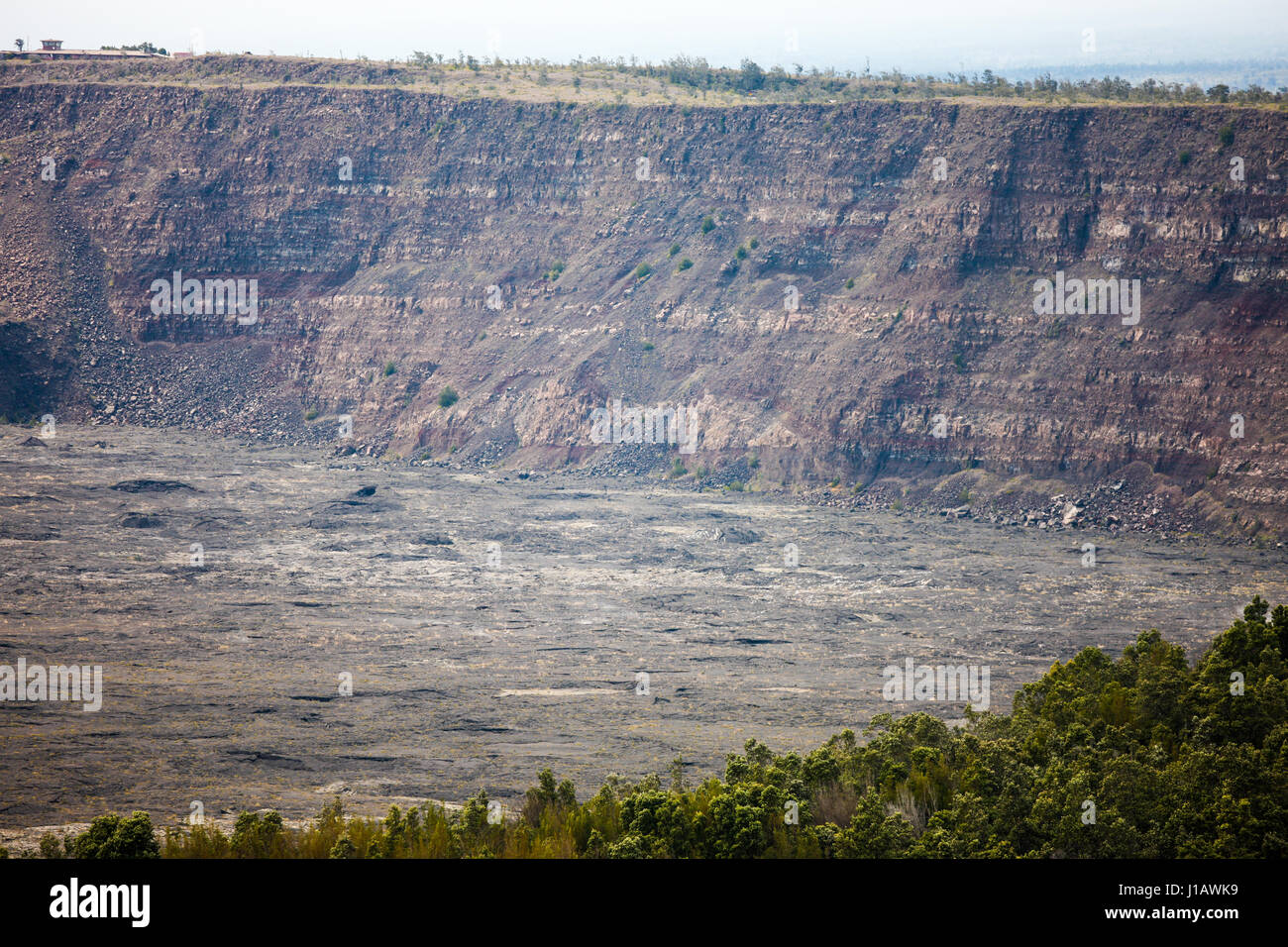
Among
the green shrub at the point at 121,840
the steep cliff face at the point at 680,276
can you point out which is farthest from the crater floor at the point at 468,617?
the green shrub at the point at 121,840

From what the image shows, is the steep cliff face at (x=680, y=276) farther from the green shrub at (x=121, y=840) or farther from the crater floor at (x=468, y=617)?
the green shrub at (x=121, y=840)

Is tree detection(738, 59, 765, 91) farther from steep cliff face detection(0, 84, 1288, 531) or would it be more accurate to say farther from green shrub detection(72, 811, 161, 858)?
green shrub detection(72, 811, 161, 858)

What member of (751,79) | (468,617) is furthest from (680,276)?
(468,617)

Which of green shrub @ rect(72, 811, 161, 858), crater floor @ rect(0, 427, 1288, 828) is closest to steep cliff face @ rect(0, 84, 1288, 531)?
crater floor @ rect(0, 427, 1288, 828)

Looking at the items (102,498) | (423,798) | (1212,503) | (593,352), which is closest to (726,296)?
(593,352)

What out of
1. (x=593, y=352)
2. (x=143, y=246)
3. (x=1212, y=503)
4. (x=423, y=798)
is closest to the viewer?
(x=423, y=798)

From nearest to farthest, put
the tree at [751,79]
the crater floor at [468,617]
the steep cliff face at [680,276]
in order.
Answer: the crater floor at [468,617], the steep cliff face at [680,276], the tree at [751,79]

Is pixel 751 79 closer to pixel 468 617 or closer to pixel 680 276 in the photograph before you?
pixel 680 276

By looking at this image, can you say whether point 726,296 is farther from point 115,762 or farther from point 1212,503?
point 115,762
